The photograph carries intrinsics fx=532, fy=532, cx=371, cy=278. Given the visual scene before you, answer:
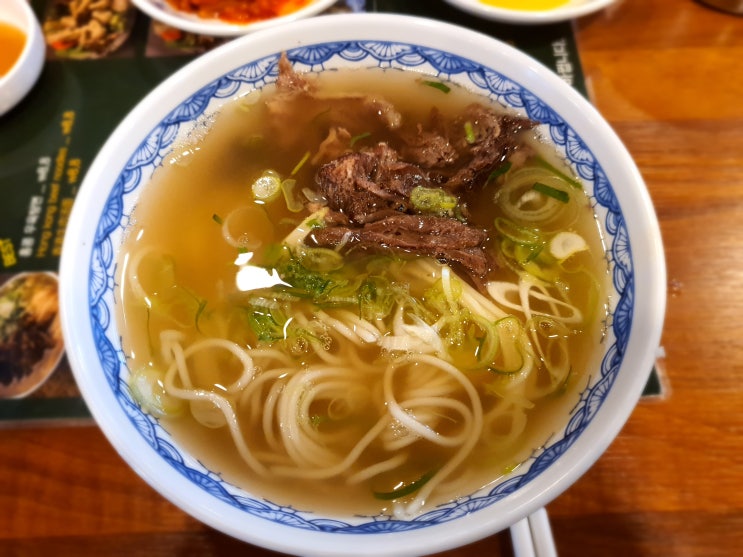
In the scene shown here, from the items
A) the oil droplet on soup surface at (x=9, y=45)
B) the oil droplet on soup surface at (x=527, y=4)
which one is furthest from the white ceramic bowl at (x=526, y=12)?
the oil droplet on soup surface at (x=9, y=45)

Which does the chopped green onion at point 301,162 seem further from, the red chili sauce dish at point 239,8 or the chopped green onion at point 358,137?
the red chili sauce dish at point 239,8

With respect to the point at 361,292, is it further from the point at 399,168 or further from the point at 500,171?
the point at 500,171

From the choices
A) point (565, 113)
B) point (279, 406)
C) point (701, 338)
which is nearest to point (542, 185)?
point (565, 113)

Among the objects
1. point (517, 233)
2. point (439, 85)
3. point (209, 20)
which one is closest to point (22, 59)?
point (209, 20)

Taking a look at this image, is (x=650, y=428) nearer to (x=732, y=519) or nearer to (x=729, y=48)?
(x=732, y=519)

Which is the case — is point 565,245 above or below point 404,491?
above

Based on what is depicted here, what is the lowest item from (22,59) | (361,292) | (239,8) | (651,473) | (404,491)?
(651,473)

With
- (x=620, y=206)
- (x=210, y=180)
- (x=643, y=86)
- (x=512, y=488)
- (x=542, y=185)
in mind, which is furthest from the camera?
(x=643, y=86)
